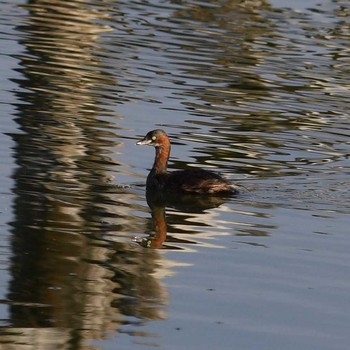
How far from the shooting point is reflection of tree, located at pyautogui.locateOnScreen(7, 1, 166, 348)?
973cm

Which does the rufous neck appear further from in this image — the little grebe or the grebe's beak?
the grebe's beak

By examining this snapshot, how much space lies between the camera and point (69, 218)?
41.1ft

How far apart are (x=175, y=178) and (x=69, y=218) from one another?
187 centimetres

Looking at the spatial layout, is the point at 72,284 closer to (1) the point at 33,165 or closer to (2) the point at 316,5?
(1) the point at 33,165

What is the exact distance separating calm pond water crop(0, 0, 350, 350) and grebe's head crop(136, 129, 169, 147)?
32 centimetres

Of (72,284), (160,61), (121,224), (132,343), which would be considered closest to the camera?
(132,343)

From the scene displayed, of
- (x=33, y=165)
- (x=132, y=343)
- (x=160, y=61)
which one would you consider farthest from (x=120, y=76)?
(x=132, y=343)

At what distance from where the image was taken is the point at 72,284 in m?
10.4

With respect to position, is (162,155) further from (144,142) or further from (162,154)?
(144,142)

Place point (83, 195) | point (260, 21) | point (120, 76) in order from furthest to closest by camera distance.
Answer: point (260, 21) < point (120, 76) < point (83, 195)

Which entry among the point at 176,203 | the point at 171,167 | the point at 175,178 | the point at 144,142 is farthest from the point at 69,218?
the point at 171,167

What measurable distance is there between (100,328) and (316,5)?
68.0 ft

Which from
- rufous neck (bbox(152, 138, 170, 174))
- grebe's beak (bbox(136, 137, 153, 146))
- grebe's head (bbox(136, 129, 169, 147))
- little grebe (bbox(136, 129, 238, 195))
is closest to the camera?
little grebe (bbox(136, 129, 238, 195))

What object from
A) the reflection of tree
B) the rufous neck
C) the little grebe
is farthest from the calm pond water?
the rufous neck
